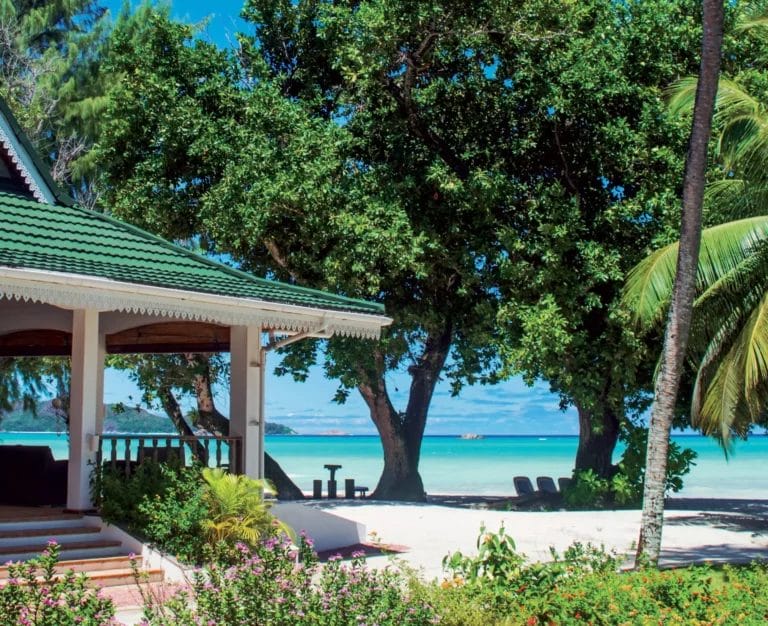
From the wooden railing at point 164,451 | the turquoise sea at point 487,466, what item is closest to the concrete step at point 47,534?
the wooden railing at point 164,451

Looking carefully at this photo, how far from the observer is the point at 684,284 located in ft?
36.1

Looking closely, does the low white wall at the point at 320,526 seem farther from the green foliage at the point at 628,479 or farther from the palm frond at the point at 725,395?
the green foliage at the point at 628,479

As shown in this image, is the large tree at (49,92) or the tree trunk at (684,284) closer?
the tree trunk at (684,284)

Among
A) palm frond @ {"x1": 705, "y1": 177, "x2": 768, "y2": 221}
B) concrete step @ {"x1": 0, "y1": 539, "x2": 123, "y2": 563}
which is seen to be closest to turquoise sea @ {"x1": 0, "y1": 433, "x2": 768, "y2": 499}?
palm frond @ {"x1": 705, "y1": 177, "x2": 768, "y2": 221}

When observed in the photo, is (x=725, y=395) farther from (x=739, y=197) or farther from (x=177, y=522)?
(x=177, y=522)

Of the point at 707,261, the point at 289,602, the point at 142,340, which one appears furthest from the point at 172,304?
the point at 707,261

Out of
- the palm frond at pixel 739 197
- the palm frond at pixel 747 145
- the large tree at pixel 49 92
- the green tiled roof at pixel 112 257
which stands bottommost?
the green tiled roof at pixel 112 257

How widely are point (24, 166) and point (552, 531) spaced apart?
32.0ft

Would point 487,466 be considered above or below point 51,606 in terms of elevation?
below

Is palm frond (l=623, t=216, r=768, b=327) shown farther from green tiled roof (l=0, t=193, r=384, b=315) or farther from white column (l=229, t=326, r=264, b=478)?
white column (l=229, t=326, r=264, b=478)

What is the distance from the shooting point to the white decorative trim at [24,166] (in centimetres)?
1355

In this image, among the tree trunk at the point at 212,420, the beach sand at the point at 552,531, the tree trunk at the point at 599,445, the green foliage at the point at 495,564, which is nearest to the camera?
the green foliage at the point at 495,564

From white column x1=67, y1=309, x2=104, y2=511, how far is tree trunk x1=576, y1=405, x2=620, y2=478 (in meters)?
13.6

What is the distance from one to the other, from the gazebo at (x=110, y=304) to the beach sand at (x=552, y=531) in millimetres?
3053
